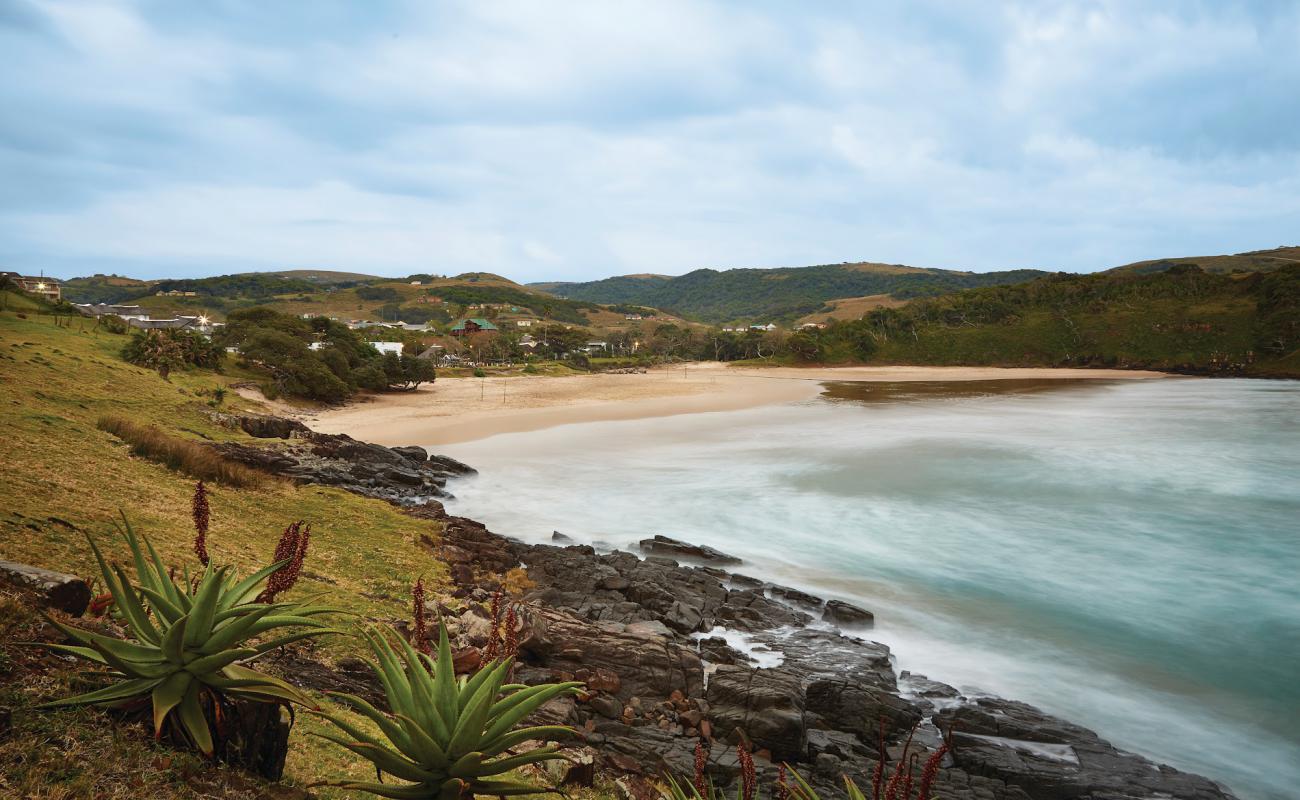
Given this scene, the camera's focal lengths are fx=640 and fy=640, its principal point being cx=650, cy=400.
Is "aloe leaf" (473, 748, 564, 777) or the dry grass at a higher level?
"aloe leaf" (473, 748, 564, 777)

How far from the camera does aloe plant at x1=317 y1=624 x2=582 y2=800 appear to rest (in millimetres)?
3076

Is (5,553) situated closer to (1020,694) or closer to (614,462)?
(1020,694)

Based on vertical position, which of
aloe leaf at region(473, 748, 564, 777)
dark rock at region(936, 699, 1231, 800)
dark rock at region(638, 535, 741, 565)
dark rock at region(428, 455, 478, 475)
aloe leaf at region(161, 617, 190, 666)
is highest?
aloe leaf at region(161, 617, 190, 666)

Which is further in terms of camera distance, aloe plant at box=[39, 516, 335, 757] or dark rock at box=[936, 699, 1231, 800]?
dark rock at box=[936, 699, 1231, 800]

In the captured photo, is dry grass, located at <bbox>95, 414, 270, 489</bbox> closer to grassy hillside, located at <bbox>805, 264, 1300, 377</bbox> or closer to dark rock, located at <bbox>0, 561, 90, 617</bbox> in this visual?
dark rock, located at <bbox>0, 561, 90, 617</bbox>

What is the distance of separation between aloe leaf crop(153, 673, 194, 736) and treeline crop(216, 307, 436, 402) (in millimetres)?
37443

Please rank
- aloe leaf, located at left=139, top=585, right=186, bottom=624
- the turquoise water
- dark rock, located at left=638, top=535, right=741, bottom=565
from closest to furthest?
aloe leaf, located at left=139, top=585, right=186, bottom=624 → the turquoise water → dark rock, located at left=638, top=535, right=741, bottom=565

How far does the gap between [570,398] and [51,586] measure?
152 feet

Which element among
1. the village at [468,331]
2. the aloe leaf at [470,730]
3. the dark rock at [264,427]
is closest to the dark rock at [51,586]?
the aloe leaf at [470,730]

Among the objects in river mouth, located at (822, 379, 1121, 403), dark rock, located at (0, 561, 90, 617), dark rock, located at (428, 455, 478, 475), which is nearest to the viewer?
dark rock, located at (0, 561, 90, 617)

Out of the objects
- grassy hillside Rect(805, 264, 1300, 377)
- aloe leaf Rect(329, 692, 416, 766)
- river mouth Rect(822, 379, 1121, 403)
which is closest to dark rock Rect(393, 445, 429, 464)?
aloe leaf Rect(329, 692, 416, 766)

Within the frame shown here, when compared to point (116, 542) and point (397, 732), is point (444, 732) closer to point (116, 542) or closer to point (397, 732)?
point (397, 732)

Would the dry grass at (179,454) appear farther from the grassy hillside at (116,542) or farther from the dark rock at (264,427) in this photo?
the dark rock at (264,427)

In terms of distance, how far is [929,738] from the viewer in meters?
8.79
